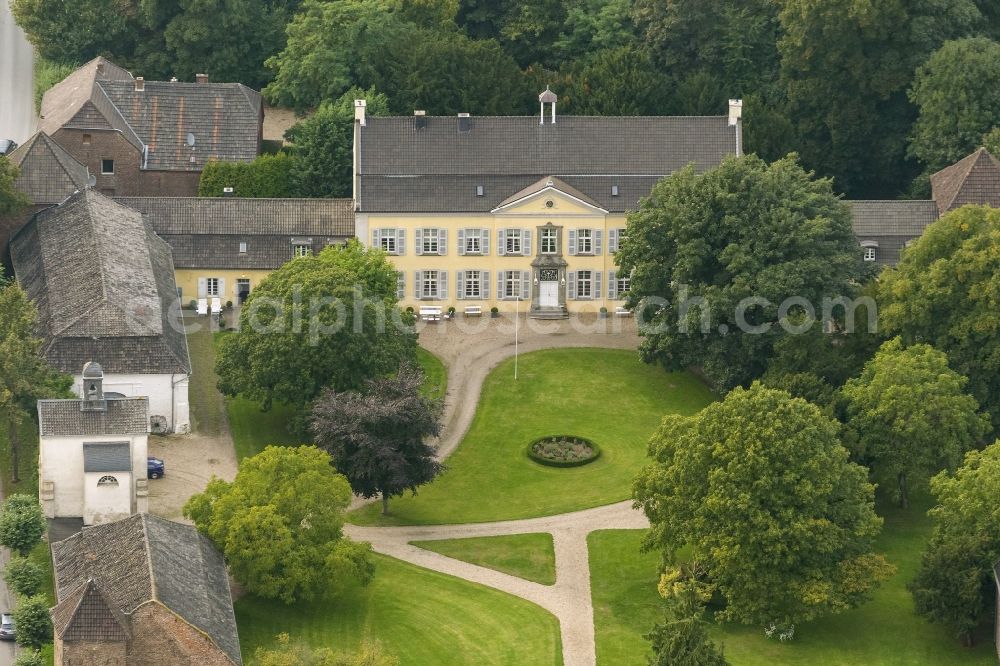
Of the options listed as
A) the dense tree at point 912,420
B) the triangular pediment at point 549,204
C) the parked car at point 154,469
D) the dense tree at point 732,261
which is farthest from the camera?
the triangular pediment at point 549,204

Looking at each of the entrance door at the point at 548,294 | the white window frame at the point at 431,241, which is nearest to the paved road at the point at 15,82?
the white window frame at the point at 431,241

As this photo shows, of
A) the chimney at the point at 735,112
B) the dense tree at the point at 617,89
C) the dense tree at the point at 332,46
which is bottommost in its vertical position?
the chimney at the point at 735,112

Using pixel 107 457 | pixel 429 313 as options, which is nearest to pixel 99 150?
pixel 429 313

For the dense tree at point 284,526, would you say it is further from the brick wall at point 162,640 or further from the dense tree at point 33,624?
the dense tree at point 33,624

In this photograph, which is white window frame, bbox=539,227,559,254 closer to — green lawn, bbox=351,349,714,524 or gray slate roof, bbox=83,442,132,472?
green lawn, bbox=351,349,714,524

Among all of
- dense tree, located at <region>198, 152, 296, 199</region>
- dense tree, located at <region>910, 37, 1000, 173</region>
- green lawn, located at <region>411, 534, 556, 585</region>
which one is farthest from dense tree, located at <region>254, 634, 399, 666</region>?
dense tree, located at <region>910, 37, 1000, 173</region>

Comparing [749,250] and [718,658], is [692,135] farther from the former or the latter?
[718,658]
